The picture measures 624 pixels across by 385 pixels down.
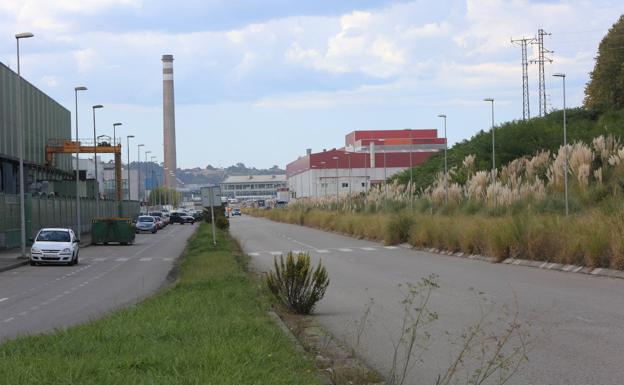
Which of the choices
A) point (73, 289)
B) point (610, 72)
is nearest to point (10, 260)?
point (73, 289)

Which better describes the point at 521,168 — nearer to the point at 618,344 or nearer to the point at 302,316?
the point at 302,316

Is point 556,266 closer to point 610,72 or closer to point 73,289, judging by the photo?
point 73,289

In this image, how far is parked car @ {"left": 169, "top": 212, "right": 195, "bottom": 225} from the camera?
11519 centimetres

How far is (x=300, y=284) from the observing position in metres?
16.3

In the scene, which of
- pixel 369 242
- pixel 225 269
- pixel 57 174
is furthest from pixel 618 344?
pixel 57 174

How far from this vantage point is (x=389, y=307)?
17.0 meters

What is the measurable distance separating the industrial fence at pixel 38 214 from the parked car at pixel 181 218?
3582 centimetres

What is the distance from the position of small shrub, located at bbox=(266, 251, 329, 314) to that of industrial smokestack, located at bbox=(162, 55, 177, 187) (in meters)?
151

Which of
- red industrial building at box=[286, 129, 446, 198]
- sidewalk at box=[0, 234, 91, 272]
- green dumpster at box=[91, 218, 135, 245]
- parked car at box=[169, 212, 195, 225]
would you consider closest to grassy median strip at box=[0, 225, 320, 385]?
sidewalk at box=[0, 234, 91, 272]

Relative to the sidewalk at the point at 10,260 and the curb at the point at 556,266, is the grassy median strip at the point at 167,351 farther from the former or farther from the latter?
the sidewalk at the point at 10,260

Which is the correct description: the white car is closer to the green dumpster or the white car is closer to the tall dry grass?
the tall dry grass

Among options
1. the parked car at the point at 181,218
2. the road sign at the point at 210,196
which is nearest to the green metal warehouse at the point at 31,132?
the parked car at the point at 181,218

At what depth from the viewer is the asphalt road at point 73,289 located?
17266mm

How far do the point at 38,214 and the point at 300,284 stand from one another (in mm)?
40780
